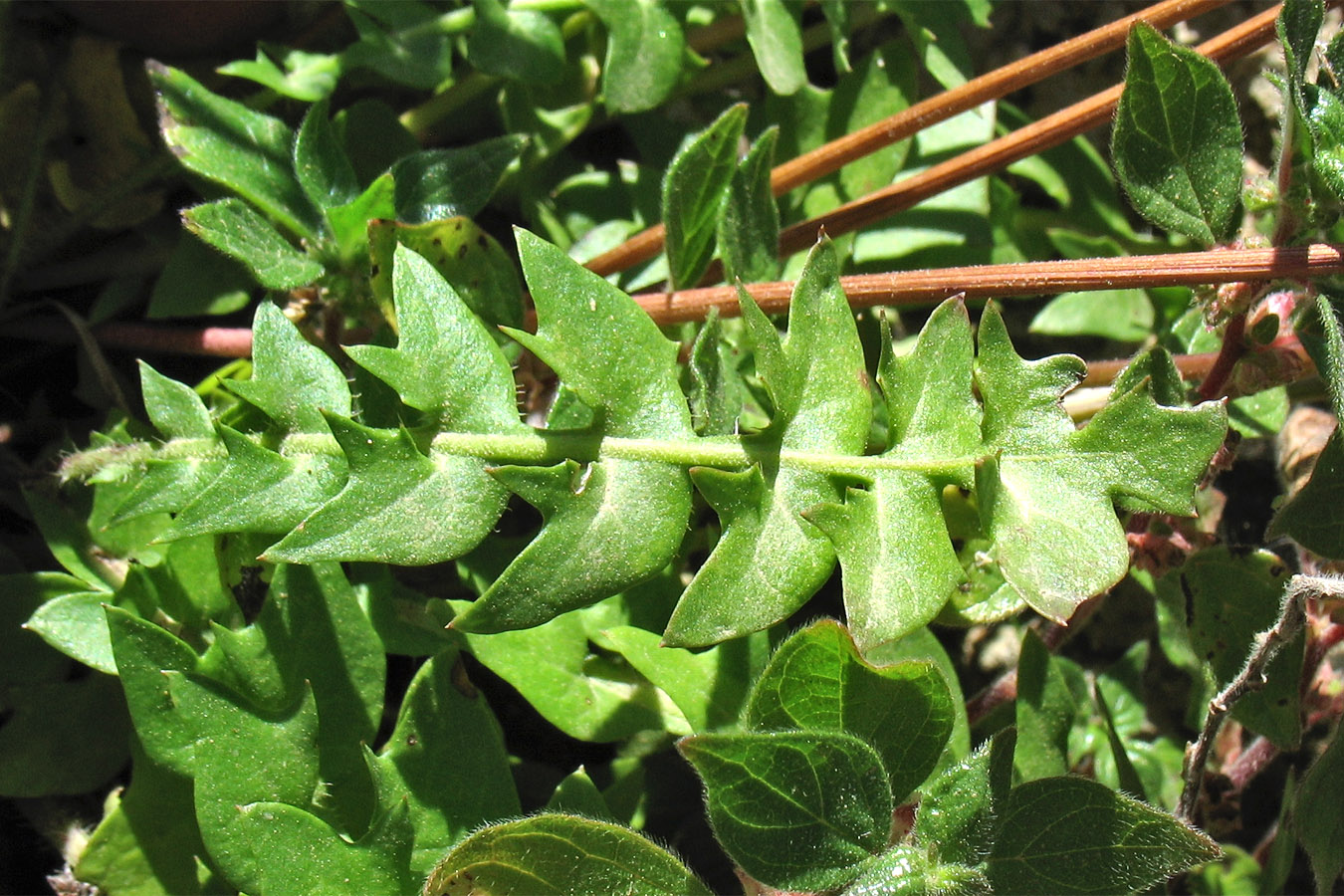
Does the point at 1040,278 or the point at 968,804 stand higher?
the point at 1040,278

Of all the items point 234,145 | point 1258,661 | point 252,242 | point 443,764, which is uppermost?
point 234,145

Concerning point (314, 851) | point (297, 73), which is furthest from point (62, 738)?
point (297, 73)

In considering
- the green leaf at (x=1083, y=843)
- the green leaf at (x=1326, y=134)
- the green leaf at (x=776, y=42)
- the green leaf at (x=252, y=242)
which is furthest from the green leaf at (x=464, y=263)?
the green leaf at (x=1326, y=134)

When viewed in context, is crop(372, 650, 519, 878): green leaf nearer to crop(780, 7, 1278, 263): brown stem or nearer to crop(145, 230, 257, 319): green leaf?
crop(145, 230, 257, 319): green leaf

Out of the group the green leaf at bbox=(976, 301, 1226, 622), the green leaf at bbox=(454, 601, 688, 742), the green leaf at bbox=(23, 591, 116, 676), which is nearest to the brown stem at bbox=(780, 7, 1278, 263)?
the green leaf at bbox=(976, 301, 1226, 622)

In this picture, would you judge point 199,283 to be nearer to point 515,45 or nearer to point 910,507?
point 515,45

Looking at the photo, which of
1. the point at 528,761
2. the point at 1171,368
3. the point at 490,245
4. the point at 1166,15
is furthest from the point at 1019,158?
the point at 528,761

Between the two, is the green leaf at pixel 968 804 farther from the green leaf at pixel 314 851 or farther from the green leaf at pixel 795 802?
the green leaf at pixel 314 851
